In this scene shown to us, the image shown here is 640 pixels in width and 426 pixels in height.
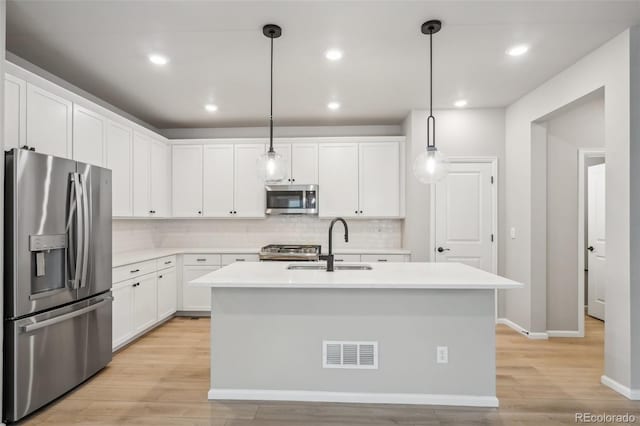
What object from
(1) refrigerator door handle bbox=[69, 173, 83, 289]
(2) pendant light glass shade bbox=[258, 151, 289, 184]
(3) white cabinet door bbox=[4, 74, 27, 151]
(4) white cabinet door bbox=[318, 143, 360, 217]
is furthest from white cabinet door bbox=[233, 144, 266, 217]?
(3) white cabinet door bbox=[4, 74, 27, 151]

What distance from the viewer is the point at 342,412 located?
7.85 feet

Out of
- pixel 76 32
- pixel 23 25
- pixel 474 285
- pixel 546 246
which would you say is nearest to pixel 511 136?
pixel 546 246

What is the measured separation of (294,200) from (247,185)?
0.68 meters

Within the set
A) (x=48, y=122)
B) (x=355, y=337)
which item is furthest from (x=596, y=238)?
(x=48, y=122)

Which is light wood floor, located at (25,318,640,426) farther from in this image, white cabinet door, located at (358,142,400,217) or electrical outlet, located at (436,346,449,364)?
white cabinet door, located at (358,142,400,217)

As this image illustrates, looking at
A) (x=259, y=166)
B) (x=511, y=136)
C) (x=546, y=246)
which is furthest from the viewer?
(x=511, y=136)

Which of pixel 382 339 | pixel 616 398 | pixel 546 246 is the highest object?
pixel 546 246

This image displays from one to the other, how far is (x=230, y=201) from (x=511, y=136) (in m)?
3.58

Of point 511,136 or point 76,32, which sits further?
point 511,136

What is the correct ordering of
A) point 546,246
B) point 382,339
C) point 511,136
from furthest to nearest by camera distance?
point 511,136, point 546,246, point 382,339

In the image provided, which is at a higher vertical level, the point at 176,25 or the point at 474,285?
the point at 176,25

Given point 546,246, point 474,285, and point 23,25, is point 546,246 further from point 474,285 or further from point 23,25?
point 23,25

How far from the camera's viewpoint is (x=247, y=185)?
16.4 feet

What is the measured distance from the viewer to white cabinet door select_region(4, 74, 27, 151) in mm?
2408
